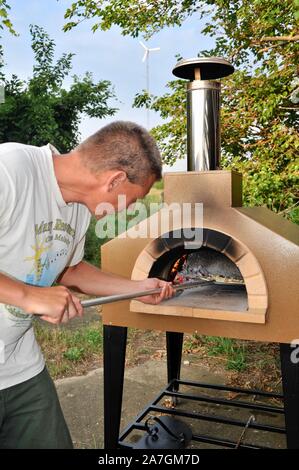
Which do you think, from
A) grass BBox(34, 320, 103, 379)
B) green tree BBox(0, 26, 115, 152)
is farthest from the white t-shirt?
green tree BBox(0, 26, 115, 152)

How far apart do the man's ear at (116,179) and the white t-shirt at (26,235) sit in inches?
6.9

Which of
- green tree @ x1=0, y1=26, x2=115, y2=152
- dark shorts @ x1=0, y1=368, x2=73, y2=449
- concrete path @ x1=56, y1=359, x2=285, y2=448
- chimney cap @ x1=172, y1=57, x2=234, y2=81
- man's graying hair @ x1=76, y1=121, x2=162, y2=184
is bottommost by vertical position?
concrete path @ x1=56, y1=359, x2=285, y2=448

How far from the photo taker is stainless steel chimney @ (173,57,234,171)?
234cm

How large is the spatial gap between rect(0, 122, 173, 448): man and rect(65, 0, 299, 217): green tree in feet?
10.4

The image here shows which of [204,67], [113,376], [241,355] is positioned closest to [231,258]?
[113,376]

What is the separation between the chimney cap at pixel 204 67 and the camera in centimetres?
237

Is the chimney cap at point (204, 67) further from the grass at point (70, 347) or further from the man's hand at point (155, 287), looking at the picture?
the grass at point (70, 347)

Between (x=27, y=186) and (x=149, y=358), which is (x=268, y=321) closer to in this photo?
(x=27, y=186)

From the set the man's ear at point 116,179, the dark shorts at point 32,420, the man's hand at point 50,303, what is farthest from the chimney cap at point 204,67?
the dark shorts at point 32,420

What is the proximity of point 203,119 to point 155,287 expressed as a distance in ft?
3.14

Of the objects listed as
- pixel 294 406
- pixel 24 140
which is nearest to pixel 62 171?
pixel 294 406

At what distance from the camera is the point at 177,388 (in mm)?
3141

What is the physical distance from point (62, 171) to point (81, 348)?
277 cm

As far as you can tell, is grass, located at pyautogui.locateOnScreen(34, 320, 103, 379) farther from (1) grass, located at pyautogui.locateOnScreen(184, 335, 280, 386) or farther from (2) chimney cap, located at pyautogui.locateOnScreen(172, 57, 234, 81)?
(2) chimney cap, located at pyautogui.locateOnScreen(172, 57, 234, 81)
